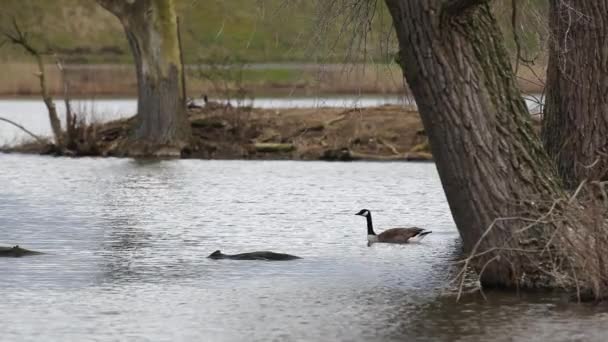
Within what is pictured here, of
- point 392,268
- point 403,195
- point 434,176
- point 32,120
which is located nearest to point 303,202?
point 403,195

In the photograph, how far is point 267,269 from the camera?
774 inches

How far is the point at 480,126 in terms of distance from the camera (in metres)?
17.2

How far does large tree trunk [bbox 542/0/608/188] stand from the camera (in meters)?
19.8

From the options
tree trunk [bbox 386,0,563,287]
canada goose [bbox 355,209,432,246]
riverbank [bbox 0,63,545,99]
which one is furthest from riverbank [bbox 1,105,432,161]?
tree trunk [bbox 386,0,563,287]

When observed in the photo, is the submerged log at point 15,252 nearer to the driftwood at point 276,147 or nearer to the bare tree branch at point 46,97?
the bare tree branch at point 46,97

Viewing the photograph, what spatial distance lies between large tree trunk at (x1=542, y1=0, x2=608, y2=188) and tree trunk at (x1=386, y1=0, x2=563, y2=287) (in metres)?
2.55

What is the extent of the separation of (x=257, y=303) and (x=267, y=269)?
268 centimetres

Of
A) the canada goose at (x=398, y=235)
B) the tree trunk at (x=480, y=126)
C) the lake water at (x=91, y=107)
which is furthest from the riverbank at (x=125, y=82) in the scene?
the tree trunk at (x=480, y=126)

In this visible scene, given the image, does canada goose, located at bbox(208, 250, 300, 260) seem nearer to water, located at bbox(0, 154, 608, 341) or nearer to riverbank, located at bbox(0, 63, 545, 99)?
water, located at bbox(0, 154, 608, 341)

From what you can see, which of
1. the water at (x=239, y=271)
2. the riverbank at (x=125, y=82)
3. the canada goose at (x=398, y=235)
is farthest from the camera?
the riverbank at (x=125, y=82)

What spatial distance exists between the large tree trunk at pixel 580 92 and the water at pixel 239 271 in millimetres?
2239

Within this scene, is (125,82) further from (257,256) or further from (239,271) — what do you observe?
(239,271)

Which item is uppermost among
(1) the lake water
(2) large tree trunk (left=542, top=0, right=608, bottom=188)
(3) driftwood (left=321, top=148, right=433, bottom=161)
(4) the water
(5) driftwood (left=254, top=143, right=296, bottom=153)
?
(2) large tree trunk (left=542, top=0, right=608, bottom=188)

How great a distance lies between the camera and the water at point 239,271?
1541 centimetres
